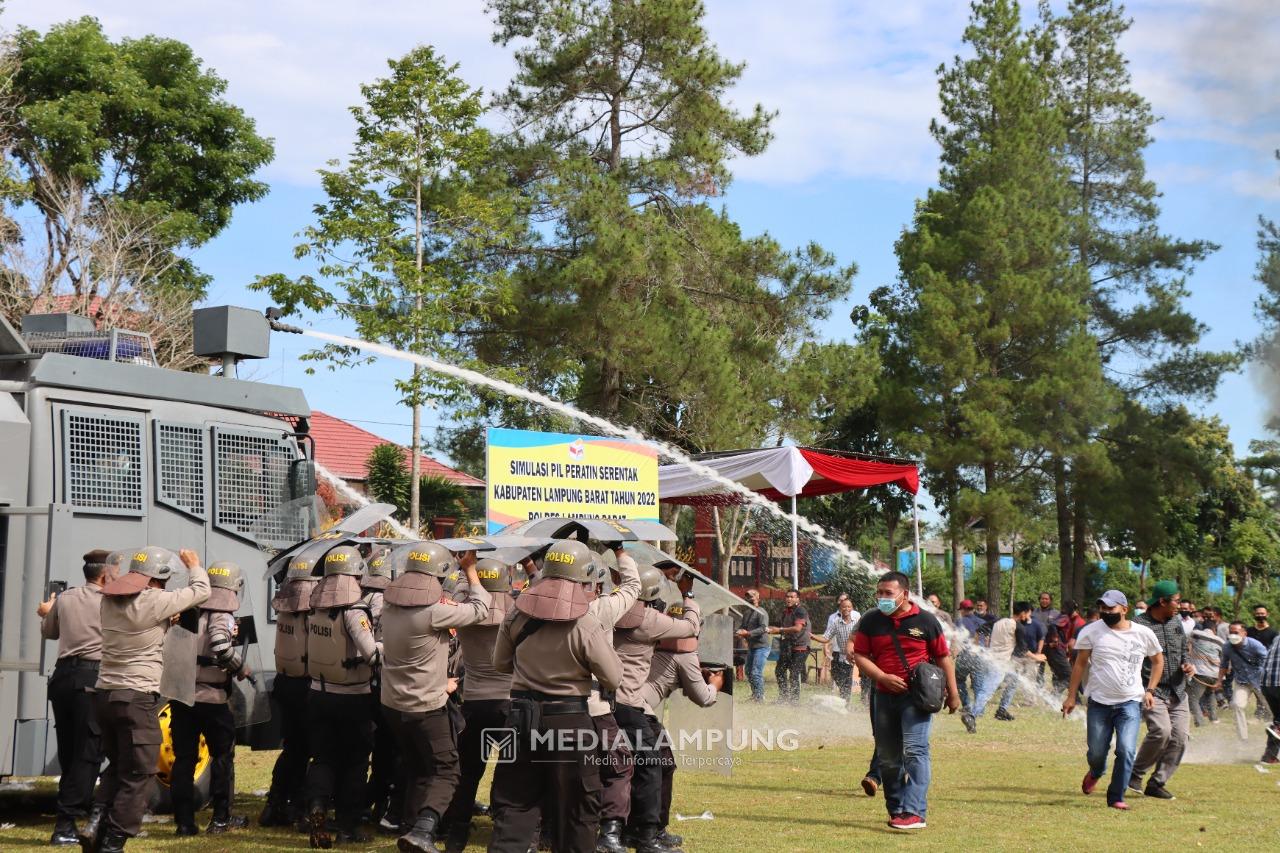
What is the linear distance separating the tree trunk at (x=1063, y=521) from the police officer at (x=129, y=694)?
29.9 metres

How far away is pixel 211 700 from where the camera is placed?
9258 mm

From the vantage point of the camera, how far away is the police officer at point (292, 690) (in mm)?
9188

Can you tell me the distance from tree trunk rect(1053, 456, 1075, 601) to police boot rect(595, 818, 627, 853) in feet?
93.4

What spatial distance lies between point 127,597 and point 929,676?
17.2ft

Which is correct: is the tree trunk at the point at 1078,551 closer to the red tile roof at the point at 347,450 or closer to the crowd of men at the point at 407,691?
the red tile roof at the point at 347,450

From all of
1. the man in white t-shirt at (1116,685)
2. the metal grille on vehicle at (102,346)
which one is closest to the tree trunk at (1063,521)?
the man in white t-shirt at (1116,685)

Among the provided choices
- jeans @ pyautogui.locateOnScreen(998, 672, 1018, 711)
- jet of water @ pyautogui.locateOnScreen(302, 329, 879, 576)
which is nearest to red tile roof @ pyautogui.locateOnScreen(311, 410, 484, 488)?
jet of water @ pyautogui.locateOnScreen(302, 329, 879, 576)

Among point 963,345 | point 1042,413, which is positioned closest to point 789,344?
point 963,345

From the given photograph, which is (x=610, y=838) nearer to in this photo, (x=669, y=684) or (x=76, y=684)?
(x=669, y=684)

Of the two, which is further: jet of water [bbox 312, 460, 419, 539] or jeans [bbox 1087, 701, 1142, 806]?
jet of water [bbox 312, 460, 419, 539]

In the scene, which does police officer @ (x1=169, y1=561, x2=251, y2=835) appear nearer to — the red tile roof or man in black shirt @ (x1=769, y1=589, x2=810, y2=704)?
man in black shirt @ (x1=769, y1=589, x2=810, y2=704)

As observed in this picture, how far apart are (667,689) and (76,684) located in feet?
12.3

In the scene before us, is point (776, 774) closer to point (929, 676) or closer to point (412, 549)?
point (929, 676)

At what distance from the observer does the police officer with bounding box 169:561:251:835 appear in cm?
922
